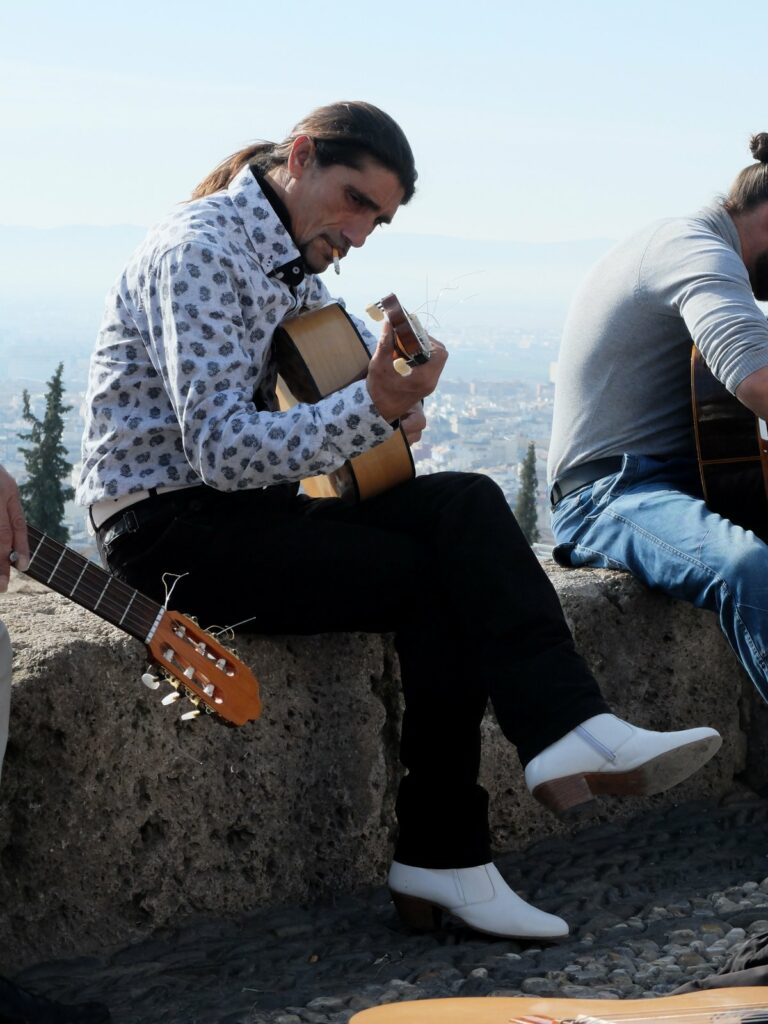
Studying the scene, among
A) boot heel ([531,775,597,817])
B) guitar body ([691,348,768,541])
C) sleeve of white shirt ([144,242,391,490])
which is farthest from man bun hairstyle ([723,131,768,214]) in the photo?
boot heel ([531,775,597,817])

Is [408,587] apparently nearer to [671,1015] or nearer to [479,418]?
[671,1015]

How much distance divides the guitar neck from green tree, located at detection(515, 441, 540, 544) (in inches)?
869

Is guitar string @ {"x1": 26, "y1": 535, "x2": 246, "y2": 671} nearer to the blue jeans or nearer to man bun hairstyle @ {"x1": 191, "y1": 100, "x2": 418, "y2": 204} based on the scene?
man bun hairstyle @ {"x1": 191, "y1": 100, "x2": 418, "y2": 204}

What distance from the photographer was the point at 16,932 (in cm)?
283

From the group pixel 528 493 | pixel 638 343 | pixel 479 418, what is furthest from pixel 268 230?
pixel 528 493

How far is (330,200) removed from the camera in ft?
10.4

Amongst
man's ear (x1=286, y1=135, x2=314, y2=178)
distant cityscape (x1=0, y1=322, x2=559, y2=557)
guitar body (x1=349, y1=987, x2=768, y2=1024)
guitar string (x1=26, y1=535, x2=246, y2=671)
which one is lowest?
distant cityscape (x1=0, y1=322, x2=559, y2=557)

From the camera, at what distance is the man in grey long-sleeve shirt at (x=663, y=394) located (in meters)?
3.46

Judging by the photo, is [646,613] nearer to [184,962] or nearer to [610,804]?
[610,804]

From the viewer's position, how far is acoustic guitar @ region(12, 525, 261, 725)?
2.64 m

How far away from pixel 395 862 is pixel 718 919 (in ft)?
2.64

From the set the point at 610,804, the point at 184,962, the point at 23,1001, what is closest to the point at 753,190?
the point at 610,804

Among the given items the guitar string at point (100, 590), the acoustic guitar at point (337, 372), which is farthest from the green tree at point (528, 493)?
the guitar string at point (100, 590)

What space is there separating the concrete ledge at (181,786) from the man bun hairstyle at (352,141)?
1131 millimetres
